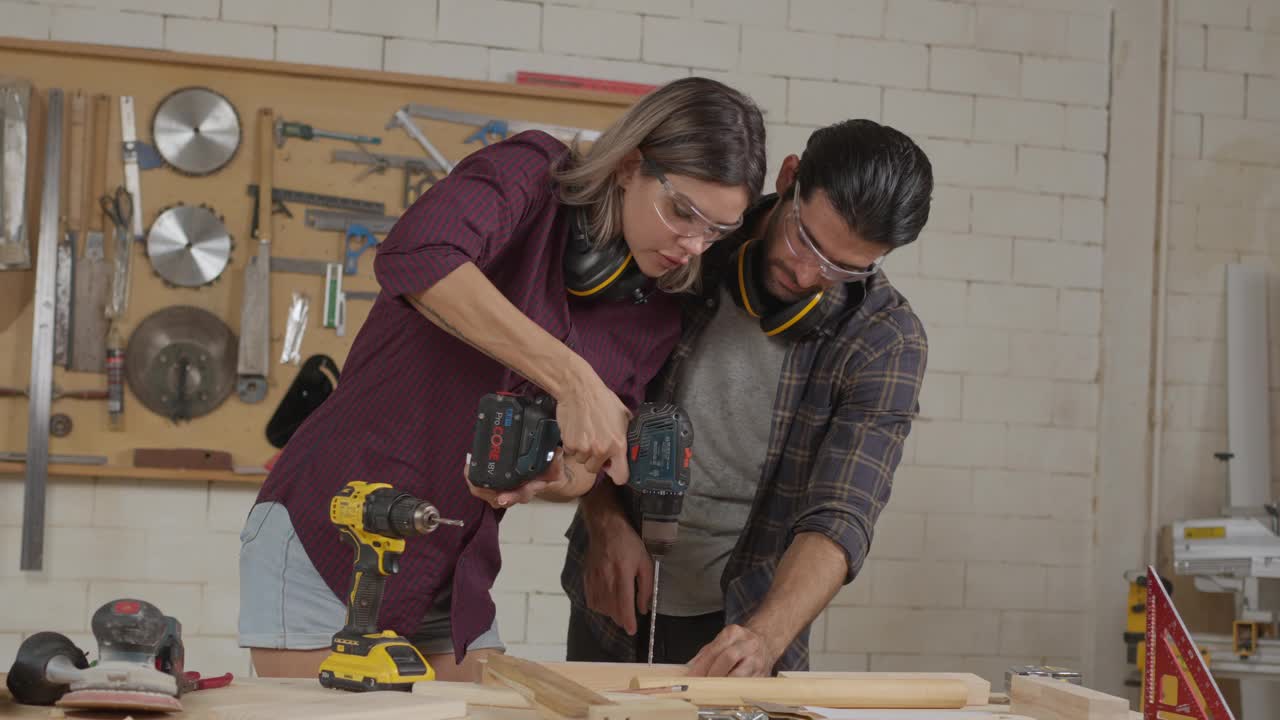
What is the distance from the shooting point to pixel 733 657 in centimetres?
176

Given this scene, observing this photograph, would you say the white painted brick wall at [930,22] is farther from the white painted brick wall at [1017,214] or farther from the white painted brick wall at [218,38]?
the white painted brick wall at [218,38]

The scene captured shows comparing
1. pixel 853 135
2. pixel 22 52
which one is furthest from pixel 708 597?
pixel 22 52

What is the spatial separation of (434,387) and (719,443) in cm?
69

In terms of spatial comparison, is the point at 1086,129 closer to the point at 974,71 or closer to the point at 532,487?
the point at 974,71

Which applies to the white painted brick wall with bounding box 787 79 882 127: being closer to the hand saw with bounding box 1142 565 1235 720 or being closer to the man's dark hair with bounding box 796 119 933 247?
the hand saw with bounding box 1142 565 1235 720

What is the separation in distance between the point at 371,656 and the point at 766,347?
1031mm

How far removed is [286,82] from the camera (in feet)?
12.5

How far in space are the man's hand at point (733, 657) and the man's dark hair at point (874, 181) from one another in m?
0.66

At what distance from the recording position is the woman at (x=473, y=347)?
165cm

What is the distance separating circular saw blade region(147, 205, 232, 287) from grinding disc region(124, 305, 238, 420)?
11cm

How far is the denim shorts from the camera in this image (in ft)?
5.57

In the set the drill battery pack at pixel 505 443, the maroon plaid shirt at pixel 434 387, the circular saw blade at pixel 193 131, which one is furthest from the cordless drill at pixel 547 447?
the circular saw blade at pixel 193 131

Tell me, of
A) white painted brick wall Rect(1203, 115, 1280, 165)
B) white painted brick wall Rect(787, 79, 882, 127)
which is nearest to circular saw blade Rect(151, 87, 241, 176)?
white painted brick wall Rect(787, 79, 882, 127)

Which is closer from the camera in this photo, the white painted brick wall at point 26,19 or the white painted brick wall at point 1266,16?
the white painted brick wall at point 26,19
